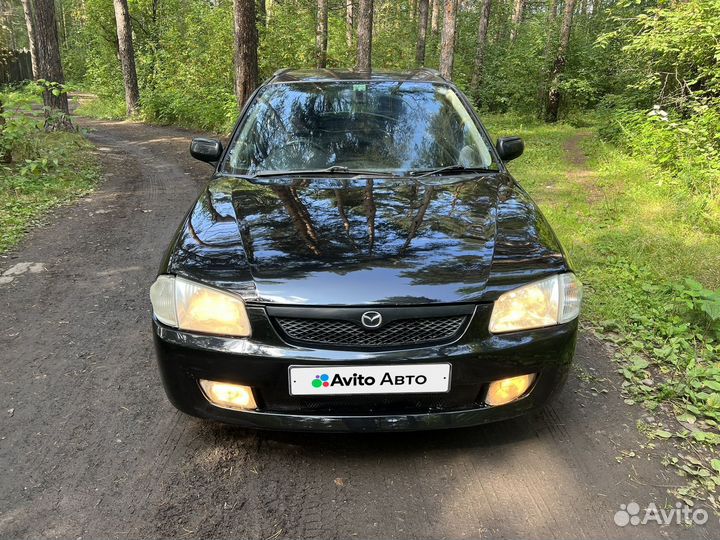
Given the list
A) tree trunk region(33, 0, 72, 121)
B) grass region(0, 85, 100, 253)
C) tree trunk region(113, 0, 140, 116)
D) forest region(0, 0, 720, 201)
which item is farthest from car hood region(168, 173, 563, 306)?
tree trunk region(113, 0, 140, 116)

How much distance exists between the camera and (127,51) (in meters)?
19.7

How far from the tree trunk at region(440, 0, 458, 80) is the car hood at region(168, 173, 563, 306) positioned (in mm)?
11078

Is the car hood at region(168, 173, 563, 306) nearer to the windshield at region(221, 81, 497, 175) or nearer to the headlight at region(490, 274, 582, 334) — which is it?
the headlight at region(490, 274, 582, 334)

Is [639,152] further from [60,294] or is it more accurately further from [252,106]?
[60,294]

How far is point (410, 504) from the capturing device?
2236mm

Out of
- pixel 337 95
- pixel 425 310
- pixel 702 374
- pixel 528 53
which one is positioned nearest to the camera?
pixel 425 310

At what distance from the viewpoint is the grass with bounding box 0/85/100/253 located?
668cm

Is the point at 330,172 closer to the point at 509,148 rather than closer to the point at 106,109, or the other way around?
the point at 509,148

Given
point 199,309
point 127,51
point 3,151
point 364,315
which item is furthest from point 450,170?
point 127,51

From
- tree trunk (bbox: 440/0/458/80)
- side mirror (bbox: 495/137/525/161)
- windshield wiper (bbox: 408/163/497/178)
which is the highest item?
tree trunk (bbox: 440/0/458/80)

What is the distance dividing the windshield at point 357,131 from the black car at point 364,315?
62cm

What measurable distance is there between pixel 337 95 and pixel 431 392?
2.33 metres

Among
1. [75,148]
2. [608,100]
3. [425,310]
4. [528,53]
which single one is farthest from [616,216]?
[528,53]

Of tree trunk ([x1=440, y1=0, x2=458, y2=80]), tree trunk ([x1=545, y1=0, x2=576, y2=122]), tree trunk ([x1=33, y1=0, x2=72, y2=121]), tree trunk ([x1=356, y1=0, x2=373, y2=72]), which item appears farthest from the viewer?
tree trunk ([x1=545, y1=0, x2=576, y2=122])
